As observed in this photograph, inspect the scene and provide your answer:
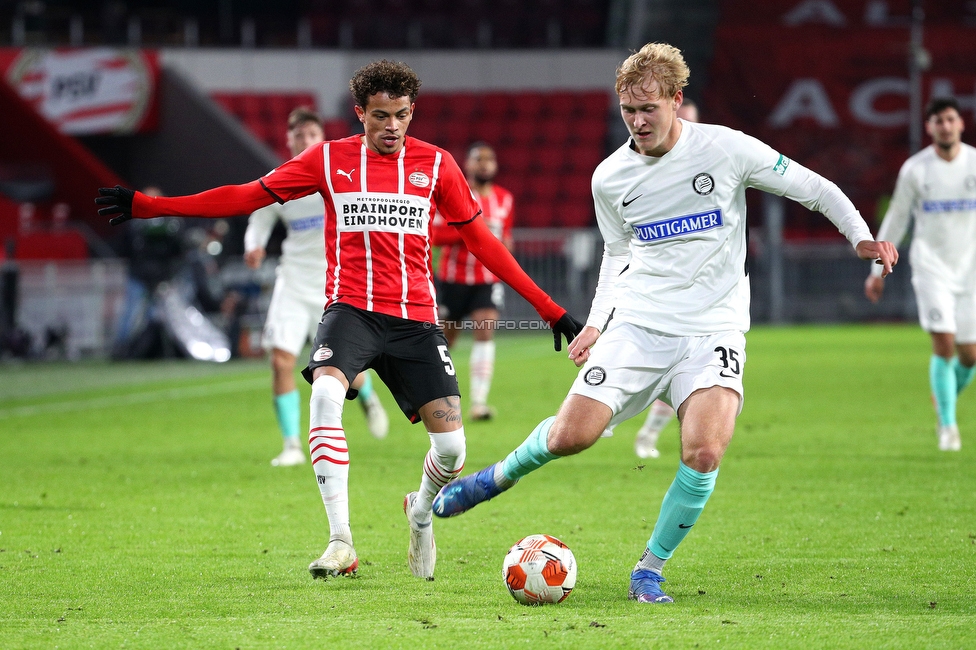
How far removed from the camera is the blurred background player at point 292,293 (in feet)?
29.1

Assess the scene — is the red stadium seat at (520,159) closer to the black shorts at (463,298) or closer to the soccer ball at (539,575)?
the black shorts at (463,298)

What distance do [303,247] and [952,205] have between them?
4.39 metres

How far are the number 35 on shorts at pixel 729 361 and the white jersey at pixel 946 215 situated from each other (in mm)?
4706

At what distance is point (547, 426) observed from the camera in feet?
16.8

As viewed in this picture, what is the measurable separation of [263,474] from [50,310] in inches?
508

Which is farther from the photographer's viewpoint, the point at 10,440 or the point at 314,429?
the point at 10,440

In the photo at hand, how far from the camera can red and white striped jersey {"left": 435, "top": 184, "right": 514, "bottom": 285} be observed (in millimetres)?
12016

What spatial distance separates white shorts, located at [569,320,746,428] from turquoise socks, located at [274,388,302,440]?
4111 mm

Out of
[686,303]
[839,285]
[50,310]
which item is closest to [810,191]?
[686,303]

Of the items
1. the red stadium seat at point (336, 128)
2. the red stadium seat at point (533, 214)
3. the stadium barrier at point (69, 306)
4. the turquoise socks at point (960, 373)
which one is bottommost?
the stadium barrier at point (69, 306)

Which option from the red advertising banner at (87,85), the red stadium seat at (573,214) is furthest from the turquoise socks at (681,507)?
the red stadium seat at (573,214)

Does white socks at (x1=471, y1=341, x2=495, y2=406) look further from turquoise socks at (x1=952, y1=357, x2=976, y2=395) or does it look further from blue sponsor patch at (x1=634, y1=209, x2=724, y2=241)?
blue sponsor patch at (x1=634, y1=209, x2=724, y2=241)

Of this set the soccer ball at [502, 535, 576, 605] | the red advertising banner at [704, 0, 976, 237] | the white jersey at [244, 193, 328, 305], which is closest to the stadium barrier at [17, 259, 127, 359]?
the white jersey at [244, 193, 328, 305]

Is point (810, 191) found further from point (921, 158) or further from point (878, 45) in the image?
point (878, 45)
